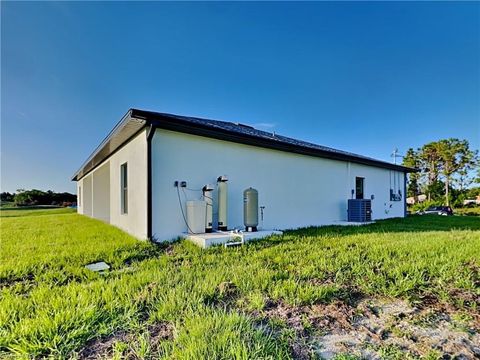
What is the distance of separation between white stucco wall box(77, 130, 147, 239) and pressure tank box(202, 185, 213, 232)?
4.40 feet

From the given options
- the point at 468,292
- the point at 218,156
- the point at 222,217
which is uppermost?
the point at 218,156

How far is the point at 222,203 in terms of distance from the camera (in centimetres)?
629

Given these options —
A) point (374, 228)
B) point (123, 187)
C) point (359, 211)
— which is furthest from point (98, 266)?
point (359, 211)

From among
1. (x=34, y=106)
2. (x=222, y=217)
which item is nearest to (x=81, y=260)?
(x=222, y=217)

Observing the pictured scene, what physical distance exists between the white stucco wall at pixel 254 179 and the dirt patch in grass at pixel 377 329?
3916mm

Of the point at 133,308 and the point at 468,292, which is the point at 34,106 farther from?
the point at 468,292

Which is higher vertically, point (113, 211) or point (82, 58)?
point (82, 58)

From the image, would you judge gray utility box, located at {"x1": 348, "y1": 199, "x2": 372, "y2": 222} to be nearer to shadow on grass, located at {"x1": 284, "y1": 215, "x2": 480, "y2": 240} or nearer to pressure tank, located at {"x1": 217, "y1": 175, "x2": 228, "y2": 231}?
shadow on grass, located at {"x1": 284, "y1": 215, "x2": 480, "y2": 240}

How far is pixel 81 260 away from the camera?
14.0 ft

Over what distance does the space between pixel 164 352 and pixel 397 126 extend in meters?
17.4

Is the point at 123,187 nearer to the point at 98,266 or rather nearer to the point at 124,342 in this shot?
the point at 98,266

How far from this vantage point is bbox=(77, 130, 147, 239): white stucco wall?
588 cm

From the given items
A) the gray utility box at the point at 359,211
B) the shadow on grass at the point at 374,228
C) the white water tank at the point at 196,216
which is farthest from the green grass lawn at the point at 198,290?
the gray utility box at the point at 359,211

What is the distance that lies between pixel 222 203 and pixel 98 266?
2.98 meters
